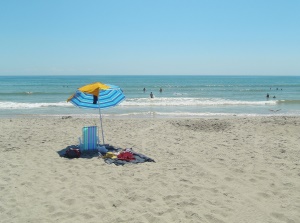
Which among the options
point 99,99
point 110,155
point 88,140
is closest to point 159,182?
point 110,155

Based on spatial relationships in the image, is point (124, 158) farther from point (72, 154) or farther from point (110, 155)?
point (72, 154)

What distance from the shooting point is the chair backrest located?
7949 millimetres

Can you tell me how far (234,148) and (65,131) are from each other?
257 inches

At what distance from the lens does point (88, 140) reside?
7.98 metres

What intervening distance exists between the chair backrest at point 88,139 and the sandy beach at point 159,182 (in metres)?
0.74

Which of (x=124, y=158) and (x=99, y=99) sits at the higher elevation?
(x=99, y=99)

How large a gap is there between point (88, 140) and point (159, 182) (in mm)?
3138

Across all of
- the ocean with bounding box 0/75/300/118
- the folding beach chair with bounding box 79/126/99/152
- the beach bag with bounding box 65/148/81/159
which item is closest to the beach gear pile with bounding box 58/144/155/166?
the beach bag with bounding box 65/148/81/159

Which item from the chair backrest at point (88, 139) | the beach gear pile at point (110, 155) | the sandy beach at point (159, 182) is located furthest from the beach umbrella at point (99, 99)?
the sandy beach at point (159, 182)

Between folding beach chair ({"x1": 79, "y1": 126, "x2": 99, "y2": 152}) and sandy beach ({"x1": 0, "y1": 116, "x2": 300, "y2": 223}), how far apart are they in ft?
2.41

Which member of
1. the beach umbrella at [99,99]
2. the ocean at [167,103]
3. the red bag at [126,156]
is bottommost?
the ocean at [167,103]

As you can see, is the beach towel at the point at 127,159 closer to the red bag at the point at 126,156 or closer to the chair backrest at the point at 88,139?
the red bag at the point at 126,156

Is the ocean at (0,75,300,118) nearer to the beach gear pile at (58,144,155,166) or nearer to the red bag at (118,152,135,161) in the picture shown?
the beach gear pile at (58,144,155,166)

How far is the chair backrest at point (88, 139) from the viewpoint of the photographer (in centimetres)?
795
